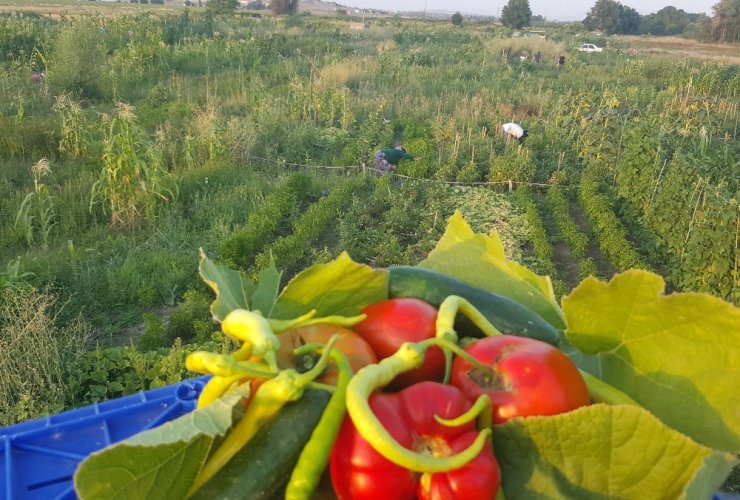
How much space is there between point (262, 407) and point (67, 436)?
3.35ft

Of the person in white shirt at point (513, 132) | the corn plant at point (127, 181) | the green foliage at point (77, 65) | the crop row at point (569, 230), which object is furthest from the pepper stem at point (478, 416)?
the green foliage at point (77, 65)

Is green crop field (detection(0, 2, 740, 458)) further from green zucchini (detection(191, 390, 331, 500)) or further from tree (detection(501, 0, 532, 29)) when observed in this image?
tree (detection(501, 0, 532, 29))

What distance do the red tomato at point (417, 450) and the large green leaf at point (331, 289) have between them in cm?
36

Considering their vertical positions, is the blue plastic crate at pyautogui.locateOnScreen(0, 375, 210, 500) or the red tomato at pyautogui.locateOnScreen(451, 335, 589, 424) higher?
the red tomato at pyautogui.locateOnScreen(451, 335, 589, 424)

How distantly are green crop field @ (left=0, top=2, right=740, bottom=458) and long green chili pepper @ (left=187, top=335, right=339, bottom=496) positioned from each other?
3047 millimetres

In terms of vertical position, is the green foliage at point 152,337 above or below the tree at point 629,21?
below

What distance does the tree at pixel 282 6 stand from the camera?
58.2 meters

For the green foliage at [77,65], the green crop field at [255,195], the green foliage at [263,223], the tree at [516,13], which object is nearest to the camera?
the green crop field at [255,195]

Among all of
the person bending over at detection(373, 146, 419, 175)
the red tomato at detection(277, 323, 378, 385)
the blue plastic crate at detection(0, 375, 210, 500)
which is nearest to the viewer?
the red tomato at detection(277, 323, 378, 385)

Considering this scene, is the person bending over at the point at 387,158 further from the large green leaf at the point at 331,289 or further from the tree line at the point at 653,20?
the tree line at the point at 653,20

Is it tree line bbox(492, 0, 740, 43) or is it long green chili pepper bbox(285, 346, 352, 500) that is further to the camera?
tree line bbox(492, 0, 740, 43)

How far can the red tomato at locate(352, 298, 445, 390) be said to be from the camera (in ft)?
3.85

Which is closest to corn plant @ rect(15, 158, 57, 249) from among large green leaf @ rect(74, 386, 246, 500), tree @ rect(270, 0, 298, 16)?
large green leaf @ rect(74, 386, 246, 500)

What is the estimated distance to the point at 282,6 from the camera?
58.7 m
